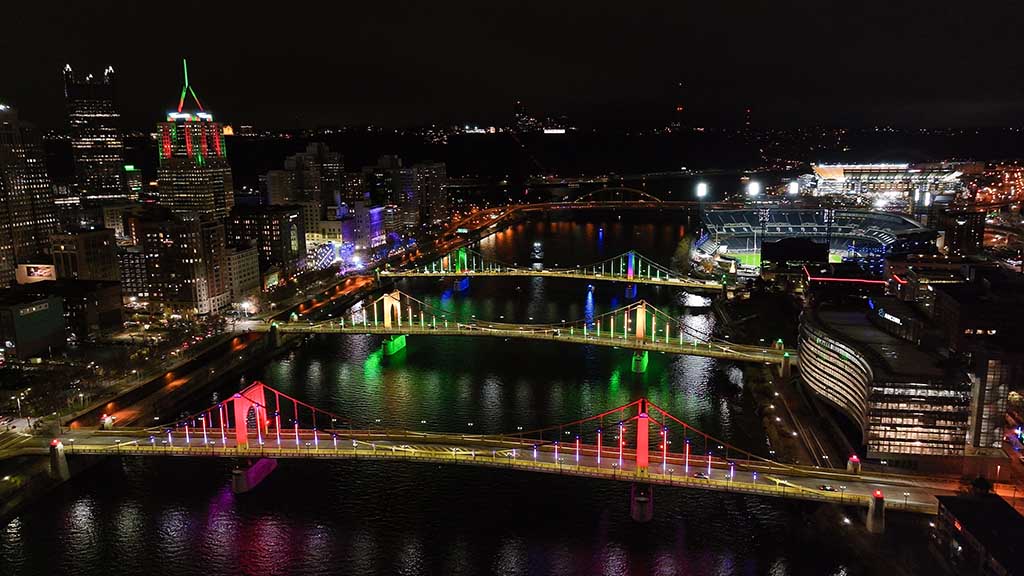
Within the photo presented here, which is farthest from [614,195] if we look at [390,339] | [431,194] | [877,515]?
[877,515]

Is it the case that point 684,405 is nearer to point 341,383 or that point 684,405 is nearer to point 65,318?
point 341,383

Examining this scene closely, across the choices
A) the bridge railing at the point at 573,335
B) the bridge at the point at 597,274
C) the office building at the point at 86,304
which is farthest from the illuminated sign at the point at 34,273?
the bridge at the point at 597,274

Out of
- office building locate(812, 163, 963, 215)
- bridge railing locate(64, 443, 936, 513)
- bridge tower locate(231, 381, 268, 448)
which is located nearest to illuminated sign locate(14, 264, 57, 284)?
bridge railing locate(64, 443, 936, 513)

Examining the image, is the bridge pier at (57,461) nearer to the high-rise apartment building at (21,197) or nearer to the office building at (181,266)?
the office building at (181,266)

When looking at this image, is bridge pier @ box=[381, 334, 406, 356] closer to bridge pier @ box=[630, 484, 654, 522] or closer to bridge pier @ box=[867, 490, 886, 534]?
bridge pier @ box=[630, 484, 654, 522]

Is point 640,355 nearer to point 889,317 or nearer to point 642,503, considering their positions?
point 889,317
